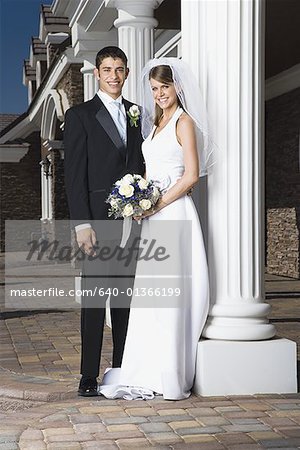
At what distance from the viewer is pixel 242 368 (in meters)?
5.20

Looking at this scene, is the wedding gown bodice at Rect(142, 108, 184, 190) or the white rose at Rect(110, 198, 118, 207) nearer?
the white rose at Rect(110, 198, 118, 207)

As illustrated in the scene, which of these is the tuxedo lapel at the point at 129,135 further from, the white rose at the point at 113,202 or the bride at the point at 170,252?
the white rose at the point at 113,202

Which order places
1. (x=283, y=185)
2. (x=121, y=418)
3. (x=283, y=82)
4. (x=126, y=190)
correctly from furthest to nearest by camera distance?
(x=283, y=185), (x=283, y=82), (x=126, y=190), (x=121, y=418)

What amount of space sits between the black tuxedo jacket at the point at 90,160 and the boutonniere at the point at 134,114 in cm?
14

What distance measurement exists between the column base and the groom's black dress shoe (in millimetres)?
646

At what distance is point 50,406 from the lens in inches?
200

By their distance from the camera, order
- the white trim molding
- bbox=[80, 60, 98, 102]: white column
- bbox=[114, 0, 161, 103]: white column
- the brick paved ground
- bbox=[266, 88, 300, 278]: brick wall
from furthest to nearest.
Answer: bbox=[266, 88, 300, 278]: brick wall → the white trim molding → bbox=[80, 60, 98, 102]: white column → bbox=[114, 0, 161, 103]: white column → the brick paved ground

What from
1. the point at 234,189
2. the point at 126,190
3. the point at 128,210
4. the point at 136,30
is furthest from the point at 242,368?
the point at 136,30

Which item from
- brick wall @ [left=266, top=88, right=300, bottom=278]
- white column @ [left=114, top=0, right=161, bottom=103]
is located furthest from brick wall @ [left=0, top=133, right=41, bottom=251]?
white column @ [left=114, top=0, right=161, bottom=103]

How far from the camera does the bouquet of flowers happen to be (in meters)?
4.95

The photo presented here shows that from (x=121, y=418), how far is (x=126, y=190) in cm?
130

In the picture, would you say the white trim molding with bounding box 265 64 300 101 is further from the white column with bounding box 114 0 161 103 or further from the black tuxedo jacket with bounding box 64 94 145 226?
the black tuxedo jacket with bounding box 64 94 145 226

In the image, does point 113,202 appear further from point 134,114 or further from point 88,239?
point 134,114

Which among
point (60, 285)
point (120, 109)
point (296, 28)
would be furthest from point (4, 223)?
point (120, 109)
